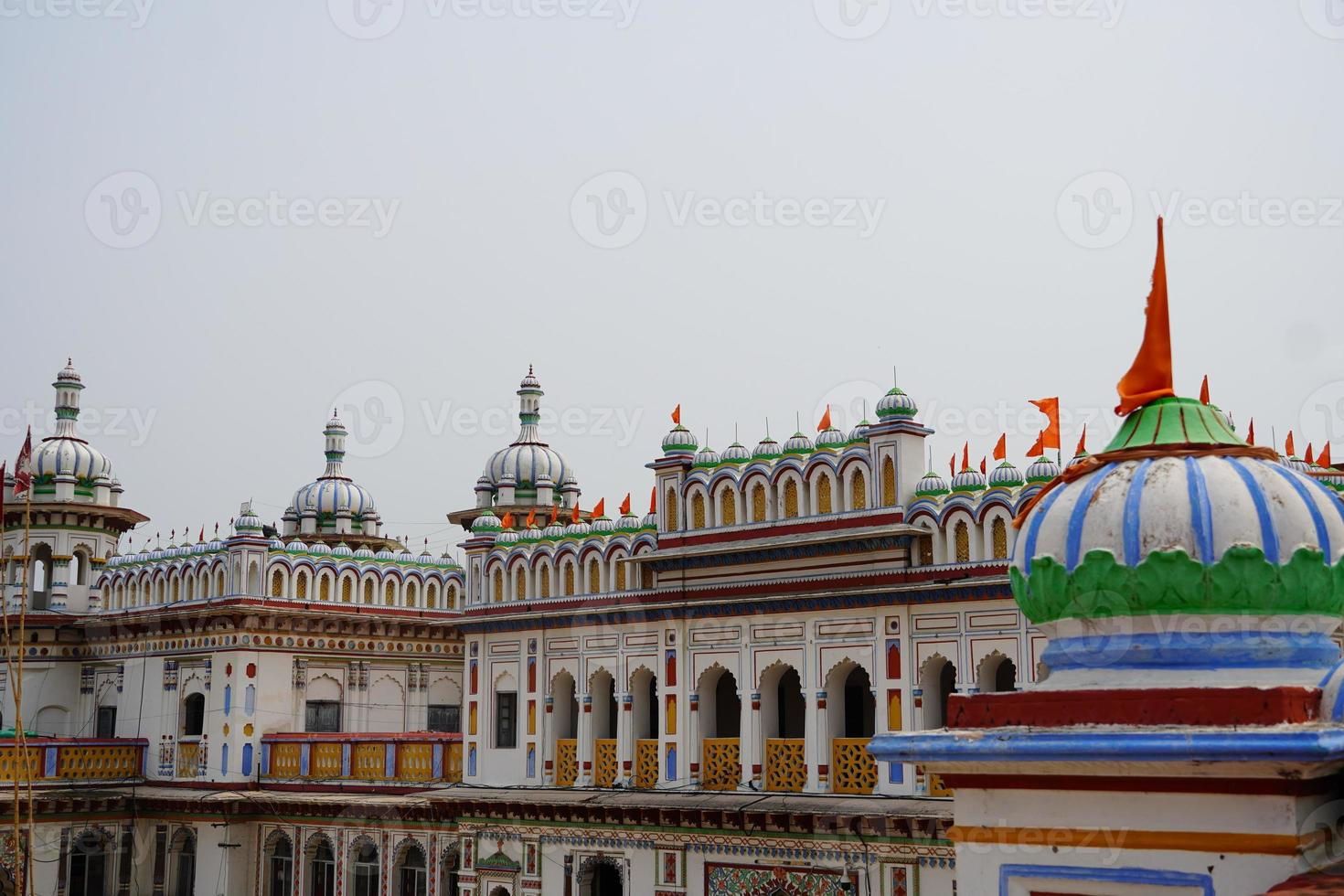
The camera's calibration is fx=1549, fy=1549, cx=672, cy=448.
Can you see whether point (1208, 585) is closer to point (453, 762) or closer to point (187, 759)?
point (453, 762)

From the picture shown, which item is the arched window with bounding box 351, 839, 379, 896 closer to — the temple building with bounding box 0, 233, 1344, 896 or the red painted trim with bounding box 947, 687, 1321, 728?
the temple building with bounding box 0, 233, 1344, 896

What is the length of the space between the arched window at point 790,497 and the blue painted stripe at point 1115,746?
11394mm

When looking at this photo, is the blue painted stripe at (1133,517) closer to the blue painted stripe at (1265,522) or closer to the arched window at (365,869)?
the blue painted stripe at (1265,522)

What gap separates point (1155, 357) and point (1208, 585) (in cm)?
134

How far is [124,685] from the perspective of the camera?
2739cm

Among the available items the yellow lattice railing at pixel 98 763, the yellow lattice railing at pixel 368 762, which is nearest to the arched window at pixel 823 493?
the yellow lattice railing at pixel 368 762

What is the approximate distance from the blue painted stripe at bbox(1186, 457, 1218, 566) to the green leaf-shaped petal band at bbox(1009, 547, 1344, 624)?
6 cm

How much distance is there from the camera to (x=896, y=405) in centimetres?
1750

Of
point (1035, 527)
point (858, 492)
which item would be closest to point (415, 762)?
point (858, 492)

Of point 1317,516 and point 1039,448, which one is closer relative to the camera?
point 1317,516

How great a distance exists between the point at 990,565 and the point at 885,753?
9.64 m

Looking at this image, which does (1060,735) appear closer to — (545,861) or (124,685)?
(545,861)

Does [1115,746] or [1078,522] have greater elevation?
[1078,522]

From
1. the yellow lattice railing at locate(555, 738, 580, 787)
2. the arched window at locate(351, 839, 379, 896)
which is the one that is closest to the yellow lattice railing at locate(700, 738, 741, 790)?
the yellow lattice railing at locate(555, 738, 580, 787)
